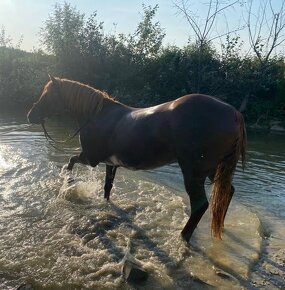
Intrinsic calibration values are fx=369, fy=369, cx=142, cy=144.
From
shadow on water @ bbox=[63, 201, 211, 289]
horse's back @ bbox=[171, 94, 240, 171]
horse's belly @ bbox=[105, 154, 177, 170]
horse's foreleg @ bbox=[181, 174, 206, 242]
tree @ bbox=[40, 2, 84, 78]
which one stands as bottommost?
shadow on water @ bbox=[63, 201, 211, 289]

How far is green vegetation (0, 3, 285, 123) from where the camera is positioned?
17.3 metres

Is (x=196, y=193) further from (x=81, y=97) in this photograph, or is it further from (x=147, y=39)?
(x=147, y=39)

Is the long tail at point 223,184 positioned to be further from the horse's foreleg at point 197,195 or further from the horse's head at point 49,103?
the horse's head at point 49,103

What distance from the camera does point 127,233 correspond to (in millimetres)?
4664

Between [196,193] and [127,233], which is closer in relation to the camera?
[196,193]

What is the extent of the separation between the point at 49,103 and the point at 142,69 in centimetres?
1408

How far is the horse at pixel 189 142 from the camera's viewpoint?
159 inches

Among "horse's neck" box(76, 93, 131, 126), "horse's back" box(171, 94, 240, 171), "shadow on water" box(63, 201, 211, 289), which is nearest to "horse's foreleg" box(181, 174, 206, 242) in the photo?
"horse's back" box(171, 94, 240, 171)

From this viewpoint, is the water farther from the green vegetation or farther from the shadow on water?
the green vegetation

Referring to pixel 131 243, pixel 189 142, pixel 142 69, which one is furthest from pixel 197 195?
pixel 142 69

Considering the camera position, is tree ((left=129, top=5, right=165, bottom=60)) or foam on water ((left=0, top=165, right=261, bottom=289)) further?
tree ((left=129, top=5, right=165, bottom=60))

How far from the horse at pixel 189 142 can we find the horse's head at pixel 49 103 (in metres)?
0.99

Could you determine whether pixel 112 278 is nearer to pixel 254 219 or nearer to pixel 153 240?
pixel 153 240

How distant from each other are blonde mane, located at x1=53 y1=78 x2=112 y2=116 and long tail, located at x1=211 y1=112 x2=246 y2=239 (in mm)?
2162
